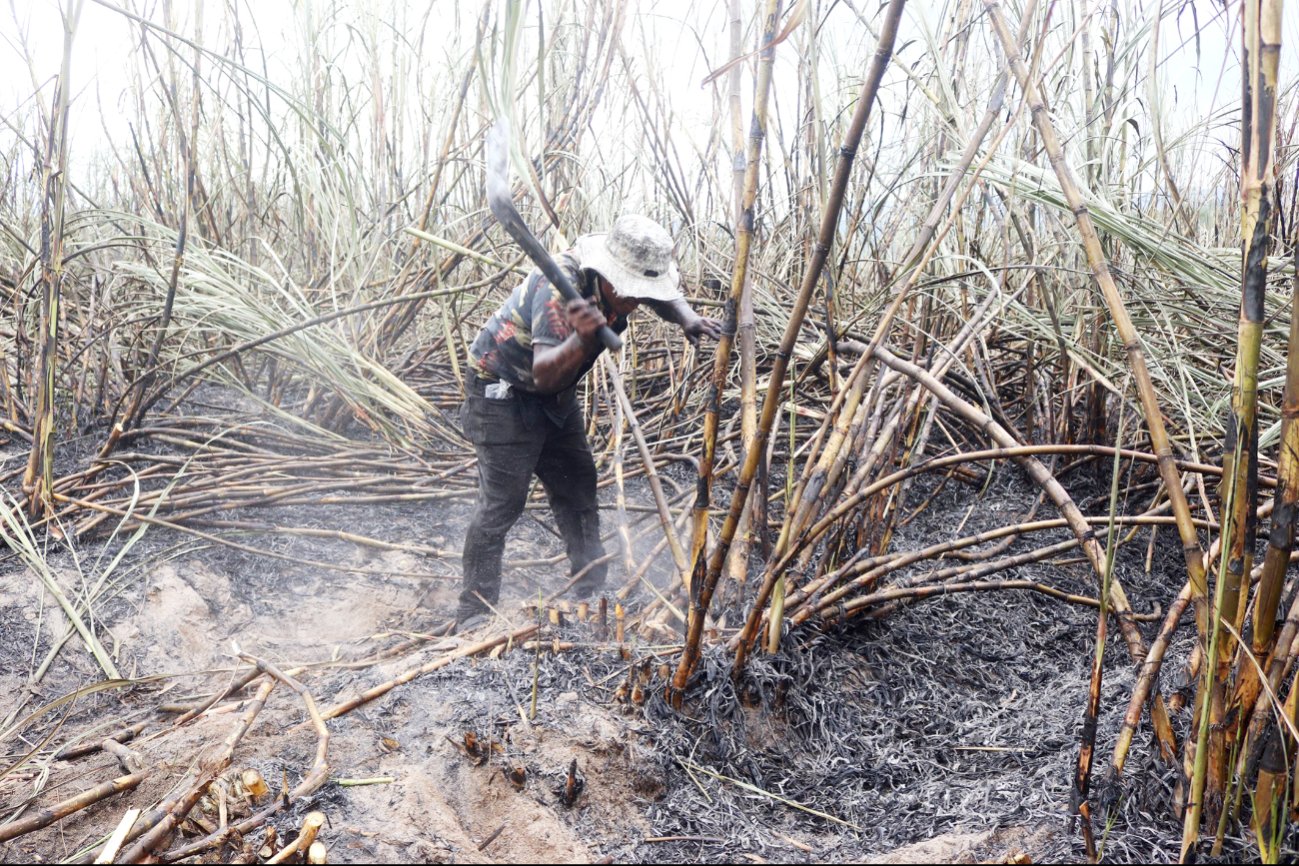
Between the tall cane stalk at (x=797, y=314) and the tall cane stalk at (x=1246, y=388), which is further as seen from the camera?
the tall cane stalk at (x=797, y=314)

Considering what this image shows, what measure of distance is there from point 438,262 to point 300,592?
4.87 feet

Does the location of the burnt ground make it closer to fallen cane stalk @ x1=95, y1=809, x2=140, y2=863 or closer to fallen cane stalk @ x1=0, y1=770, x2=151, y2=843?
fallen cane stalk @ x1=0, y1=770, x2=151, y2=843

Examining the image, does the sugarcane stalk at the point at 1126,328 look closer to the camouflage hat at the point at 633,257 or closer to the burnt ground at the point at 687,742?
the burnt ground at the point at 687,742

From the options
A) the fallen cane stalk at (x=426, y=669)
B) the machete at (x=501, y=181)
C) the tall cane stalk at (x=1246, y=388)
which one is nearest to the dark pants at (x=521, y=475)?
A: the fallen cane stalk at (x=426, y=669)

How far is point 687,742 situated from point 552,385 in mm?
1153

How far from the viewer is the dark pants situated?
122 inches

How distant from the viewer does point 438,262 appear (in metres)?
4.11

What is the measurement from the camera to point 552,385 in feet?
9.21

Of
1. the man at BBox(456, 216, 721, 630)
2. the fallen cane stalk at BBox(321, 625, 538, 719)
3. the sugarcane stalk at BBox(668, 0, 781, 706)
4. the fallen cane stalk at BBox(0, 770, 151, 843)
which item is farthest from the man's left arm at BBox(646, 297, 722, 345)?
the fallen cane stalk at BBox(0, 770, 151, 843)

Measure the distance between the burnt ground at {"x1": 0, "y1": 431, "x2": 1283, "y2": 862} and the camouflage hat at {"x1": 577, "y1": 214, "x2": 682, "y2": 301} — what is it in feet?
3.18

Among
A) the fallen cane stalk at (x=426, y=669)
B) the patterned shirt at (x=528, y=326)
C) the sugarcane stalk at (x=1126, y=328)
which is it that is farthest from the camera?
the patterned shirt at (x=528, y=326)

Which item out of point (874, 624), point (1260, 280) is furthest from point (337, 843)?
point (1260, 280)

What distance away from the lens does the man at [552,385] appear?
105 inches

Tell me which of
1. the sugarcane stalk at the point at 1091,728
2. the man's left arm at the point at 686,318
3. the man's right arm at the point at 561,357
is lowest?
the sugarcane stalk at the point at 1091,728
